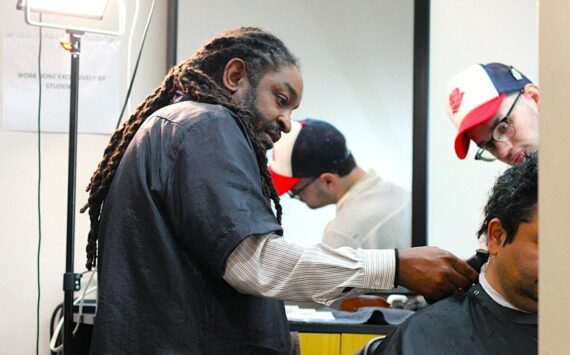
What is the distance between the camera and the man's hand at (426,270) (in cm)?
151

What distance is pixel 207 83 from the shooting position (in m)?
1.68

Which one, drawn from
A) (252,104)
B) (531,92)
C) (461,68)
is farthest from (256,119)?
(461,68)

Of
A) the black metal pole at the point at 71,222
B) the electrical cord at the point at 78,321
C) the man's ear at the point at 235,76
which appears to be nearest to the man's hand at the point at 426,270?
the man's ear at the point at 235,76

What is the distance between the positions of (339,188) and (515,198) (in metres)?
1.24

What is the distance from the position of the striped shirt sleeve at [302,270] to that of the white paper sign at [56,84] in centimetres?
164

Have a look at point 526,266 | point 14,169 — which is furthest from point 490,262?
point 14,169

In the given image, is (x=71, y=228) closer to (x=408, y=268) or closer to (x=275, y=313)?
(x=275, y=313)

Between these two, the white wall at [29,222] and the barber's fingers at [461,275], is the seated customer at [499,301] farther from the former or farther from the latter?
the white wall at [29,222]

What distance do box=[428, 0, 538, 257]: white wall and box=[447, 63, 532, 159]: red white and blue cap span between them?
644 millimetres

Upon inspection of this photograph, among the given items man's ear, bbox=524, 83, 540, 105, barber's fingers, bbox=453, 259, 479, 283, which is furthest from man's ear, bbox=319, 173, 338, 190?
barber's fingers, bbox=453, 259, 479, 283

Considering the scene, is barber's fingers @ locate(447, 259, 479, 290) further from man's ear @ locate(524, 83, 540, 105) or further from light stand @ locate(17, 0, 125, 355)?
light stand @ locate(17, 0, 125, 355)

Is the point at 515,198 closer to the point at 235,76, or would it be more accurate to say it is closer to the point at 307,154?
the point at 235,76

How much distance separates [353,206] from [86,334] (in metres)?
1.05

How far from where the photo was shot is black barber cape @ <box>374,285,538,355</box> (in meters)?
1.83
